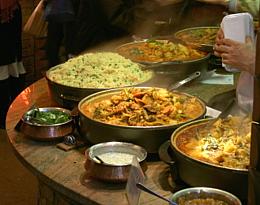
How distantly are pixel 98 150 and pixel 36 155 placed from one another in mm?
358

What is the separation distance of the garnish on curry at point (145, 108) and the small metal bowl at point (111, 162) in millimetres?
171

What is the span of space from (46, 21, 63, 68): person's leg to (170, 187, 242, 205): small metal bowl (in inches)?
166

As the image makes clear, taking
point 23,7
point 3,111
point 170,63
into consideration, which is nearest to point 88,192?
point 170,63

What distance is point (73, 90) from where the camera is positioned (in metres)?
2.99

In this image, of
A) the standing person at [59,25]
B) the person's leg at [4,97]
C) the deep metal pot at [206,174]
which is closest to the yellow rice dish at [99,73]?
the deep metal pot at [206,174]

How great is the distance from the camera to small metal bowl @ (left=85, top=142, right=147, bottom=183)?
2125 mm

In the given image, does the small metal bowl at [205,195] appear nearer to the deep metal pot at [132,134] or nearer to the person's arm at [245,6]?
the deep metal pot at [132,134]

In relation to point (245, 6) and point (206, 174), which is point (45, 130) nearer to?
point (206, 174)

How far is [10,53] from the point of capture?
5762mm

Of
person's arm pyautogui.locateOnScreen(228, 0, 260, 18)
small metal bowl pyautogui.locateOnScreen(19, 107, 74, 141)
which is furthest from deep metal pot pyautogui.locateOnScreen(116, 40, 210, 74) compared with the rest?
small metal bowl pyautogui.locateOnScreen(19, 107, 74, 141)

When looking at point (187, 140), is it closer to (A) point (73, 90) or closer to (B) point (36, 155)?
(B) point (36, 155)

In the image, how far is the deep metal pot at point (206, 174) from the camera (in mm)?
1914

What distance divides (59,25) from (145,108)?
343 cm

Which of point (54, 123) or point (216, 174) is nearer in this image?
point (216, 174)
